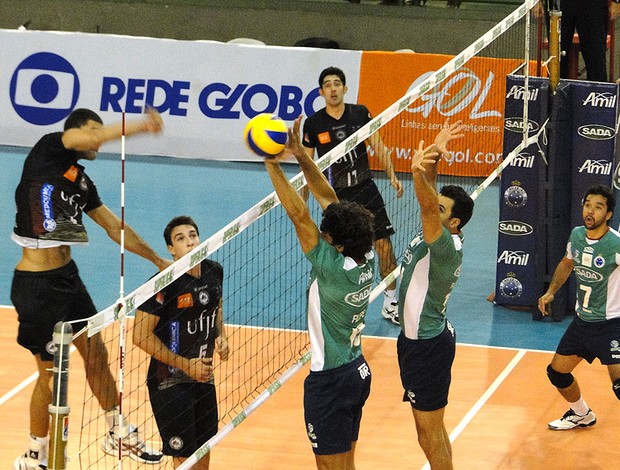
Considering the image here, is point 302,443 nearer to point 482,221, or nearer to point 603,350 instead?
point 603,350

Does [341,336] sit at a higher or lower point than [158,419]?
higher

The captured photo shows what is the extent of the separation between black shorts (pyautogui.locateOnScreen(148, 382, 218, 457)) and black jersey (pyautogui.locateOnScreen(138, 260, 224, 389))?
2.4 inches

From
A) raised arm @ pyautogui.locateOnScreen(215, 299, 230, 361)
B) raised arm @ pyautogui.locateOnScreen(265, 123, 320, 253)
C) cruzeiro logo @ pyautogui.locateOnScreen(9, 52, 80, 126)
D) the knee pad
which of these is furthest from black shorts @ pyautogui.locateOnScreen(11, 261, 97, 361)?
cruzeiro logo @ pyautogui.locateOnScreen(9, 52, 80, 126)

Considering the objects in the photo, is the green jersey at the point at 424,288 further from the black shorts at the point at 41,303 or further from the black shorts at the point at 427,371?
the black shorts at the point at 41,303

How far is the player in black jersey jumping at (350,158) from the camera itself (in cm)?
1232

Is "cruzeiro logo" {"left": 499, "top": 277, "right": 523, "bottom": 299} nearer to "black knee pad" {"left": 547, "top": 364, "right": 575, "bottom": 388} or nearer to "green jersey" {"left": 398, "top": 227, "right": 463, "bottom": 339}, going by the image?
"black knee pad" {"left": 547, "top": 364, "right": 575, "bottom": 388}

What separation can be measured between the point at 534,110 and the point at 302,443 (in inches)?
204

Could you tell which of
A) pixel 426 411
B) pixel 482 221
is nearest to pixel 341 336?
pixel 426 411

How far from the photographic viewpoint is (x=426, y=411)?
838 centimetres

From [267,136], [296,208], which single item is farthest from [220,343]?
[267,136]

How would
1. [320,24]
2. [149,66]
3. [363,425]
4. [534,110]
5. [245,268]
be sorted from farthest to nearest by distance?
1. [320,24]
2. [149,66]
3. [245,268]
4. [534,110]
5. [363,425]

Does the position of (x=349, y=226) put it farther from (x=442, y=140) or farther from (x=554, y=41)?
(x=554, y=41)

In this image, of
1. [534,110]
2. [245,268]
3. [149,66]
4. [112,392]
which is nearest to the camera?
[112,392]

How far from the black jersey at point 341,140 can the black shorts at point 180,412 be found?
489cm
